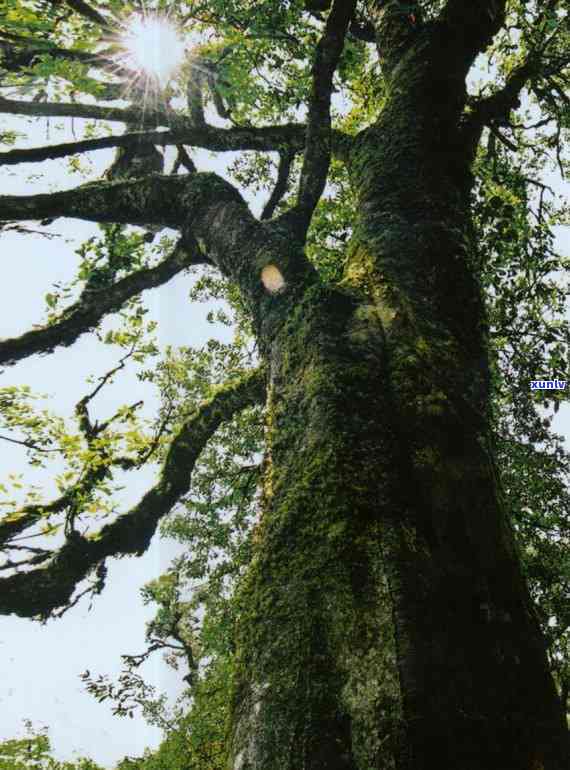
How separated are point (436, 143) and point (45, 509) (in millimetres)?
5246

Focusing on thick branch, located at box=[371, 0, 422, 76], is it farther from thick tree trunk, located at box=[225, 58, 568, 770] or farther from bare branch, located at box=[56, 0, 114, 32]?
bare branch, located at box=[56, 0, 114, 32]

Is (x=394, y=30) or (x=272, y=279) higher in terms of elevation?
(x=394, y=30)

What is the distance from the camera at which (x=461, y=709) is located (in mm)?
1522

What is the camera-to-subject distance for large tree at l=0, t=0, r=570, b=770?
1611 millimetres

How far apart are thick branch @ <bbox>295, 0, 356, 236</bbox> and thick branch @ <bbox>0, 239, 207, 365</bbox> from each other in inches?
55.0

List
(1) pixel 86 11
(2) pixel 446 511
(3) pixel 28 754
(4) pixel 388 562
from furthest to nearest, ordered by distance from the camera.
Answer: (3) pixel 28 754
(1) pixel 86 11
(2) pixel 446 511
(4) pixel 388 562

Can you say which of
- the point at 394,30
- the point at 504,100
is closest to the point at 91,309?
the point at 394,30

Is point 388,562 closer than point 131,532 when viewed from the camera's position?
Yes

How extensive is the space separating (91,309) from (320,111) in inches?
132

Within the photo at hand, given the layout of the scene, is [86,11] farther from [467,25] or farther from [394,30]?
[467,25]

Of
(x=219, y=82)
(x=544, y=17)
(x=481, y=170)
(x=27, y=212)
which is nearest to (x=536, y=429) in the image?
(x=481, y=170)

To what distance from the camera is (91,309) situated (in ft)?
19.4

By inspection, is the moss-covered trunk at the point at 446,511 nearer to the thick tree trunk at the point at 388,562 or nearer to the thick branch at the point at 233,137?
the thick tree trunk at the point at 388,562

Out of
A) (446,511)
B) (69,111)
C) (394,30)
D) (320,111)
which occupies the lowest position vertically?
(446,511)
